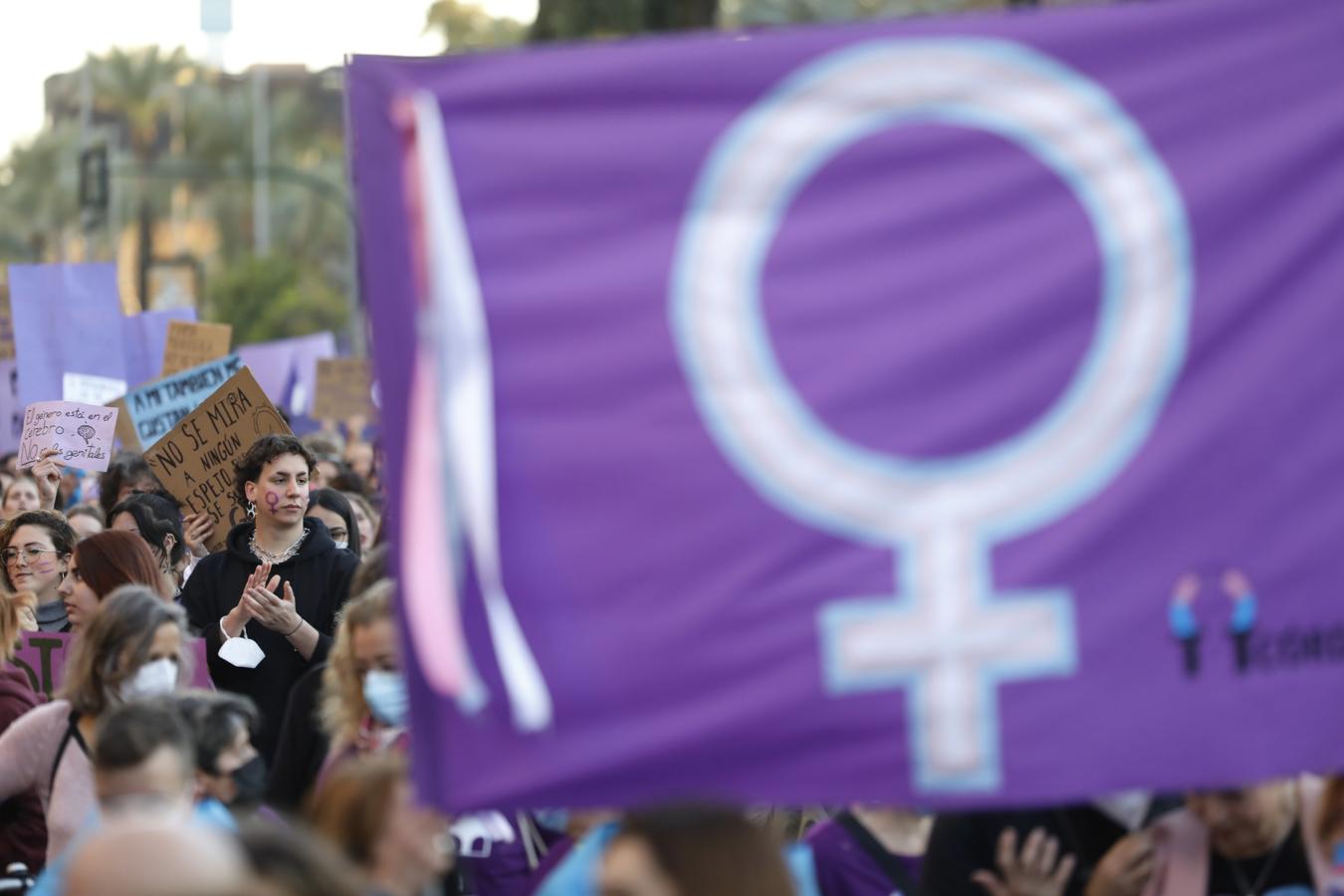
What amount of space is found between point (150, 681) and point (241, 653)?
5.88 feet

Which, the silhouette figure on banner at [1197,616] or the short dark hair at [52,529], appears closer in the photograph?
the silhouette figure on banner at [1197,616]

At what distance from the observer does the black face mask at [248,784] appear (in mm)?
5211

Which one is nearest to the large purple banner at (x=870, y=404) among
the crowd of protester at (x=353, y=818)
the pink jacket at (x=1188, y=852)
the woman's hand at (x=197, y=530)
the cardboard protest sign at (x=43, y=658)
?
the crowd of protester at (x=353, y=818)

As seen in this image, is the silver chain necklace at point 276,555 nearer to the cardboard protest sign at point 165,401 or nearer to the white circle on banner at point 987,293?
the cardboard protest sign at point 165,401

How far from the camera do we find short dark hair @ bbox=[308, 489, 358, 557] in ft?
30.3

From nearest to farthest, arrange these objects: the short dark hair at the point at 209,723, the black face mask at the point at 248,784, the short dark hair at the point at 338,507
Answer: the short dark hair at the point at 209,723 → the black face mask at the point at 248,784 → the short dark hair at the point at 338,507

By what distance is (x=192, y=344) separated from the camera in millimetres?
13312

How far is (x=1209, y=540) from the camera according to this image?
13.0ft

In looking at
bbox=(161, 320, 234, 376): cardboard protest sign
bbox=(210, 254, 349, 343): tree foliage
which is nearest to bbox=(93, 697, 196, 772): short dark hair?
bbox=(161, 320, 234, 376): cardboard protest sign

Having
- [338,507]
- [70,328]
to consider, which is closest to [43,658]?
[338,507]

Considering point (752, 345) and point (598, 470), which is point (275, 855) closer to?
point (598, 470)

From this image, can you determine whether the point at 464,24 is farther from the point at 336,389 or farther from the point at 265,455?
the point at 265,455

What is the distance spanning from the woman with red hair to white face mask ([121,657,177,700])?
1.36 metres

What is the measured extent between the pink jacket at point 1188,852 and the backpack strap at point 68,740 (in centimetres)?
254
